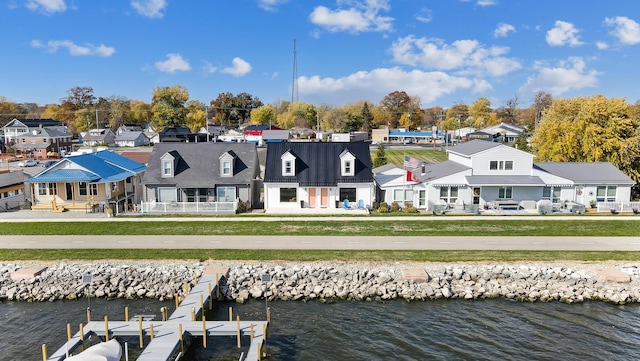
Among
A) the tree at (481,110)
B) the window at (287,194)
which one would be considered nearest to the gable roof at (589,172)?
the window at (287,194)

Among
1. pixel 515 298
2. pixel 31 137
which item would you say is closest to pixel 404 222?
pixel 515 298

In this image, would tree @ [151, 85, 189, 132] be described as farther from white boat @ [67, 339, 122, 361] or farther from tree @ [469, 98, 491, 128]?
white boat @ [67, 339, 122, 361]

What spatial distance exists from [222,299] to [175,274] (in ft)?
10.2

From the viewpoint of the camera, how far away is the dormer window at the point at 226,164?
37.8 metres

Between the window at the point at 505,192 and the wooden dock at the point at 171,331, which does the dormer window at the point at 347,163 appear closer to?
the window at the point at 505,192

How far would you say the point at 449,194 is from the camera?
3647 cm

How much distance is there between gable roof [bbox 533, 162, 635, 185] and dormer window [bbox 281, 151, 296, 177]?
66.8ft

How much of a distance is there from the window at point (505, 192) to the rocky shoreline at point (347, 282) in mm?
13490

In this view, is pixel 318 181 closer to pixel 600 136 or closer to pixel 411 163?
pixel 411 163

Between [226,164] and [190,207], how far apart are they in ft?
15.8

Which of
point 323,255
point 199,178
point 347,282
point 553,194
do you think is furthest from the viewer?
point 199,178

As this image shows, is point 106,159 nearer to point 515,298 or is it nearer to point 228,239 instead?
point 228,239

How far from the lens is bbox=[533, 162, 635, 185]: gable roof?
3641 centimetres

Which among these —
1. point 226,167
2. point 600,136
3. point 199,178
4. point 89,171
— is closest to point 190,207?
point 199,178
